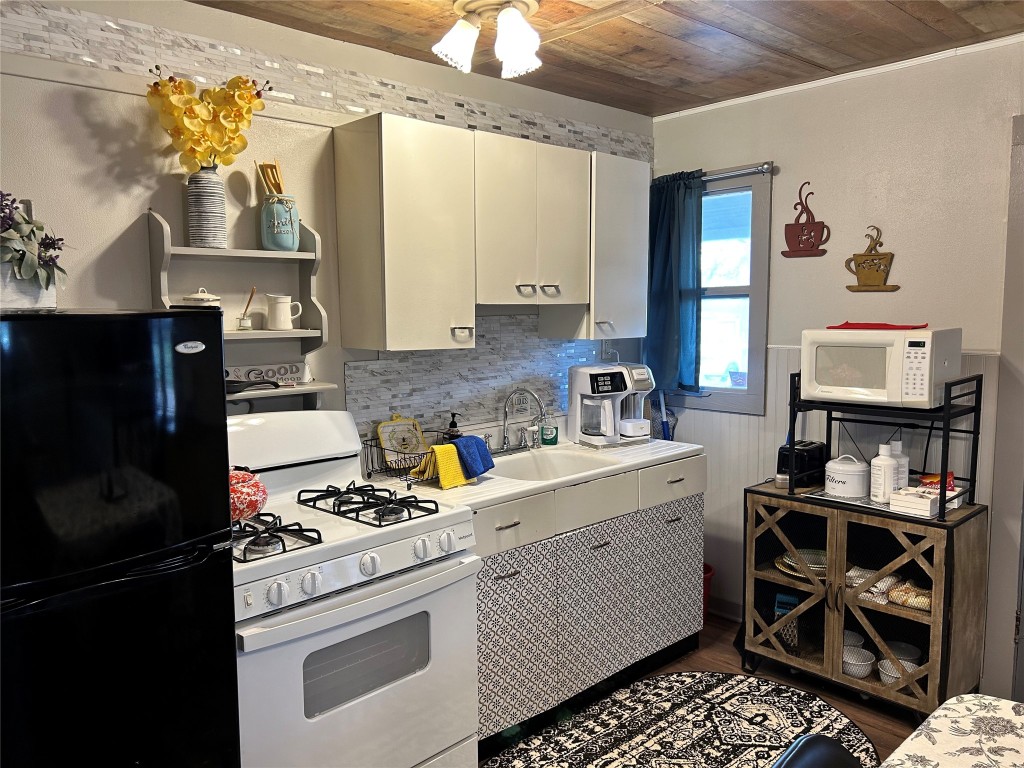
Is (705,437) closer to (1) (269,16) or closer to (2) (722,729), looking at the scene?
(2) (722,729)

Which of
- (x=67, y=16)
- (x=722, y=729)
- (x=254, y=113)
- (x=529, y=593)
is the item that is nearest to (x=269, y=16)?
(x=254, y=113)

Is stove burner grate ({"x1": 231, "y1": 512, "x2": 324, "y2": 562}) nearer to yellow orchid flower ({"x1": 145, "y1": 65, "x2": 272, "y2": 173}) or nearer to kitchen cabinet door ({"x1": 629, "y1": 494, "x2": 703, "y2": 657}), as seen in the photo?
yellow orchid flower ({"x1": 145, "y1": 65, "x2": 272, "y2": 173})

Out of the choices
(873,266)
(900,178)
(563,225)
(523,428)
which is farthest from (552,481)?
(900,178)

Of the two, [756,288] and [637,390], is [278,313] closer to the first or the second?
[637,390]

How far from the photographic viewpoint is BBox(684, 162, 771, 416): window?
3.61 meters

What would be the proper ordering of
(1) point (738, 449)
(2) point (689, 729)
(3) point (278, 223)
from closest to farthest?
(3) point (278, 223) < (2) point (689, 729) < (1) point (738, 449)

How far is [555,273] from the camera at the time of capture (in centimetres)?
317

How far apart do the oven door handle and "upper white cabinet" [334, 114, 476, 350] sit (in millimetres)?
810

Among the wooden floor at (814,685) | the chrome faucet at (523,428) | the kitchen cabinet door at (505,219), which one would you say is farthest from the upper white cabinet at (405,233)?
the wooden floor at (814,685)

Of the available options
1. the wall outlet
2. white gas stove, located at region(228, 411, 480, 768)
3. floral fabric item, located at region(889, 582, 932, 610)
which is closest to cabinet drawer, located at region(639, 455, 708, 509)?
the wall outlet

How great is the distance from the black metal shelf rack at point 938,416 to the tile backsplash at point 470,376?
1057mm

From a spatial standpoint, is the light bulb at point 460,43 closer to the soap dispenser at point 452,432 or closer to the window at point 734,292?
the soap dispenser at point 452,432

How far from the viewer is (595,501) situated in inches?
115

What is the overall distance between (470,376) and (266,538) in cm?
137
